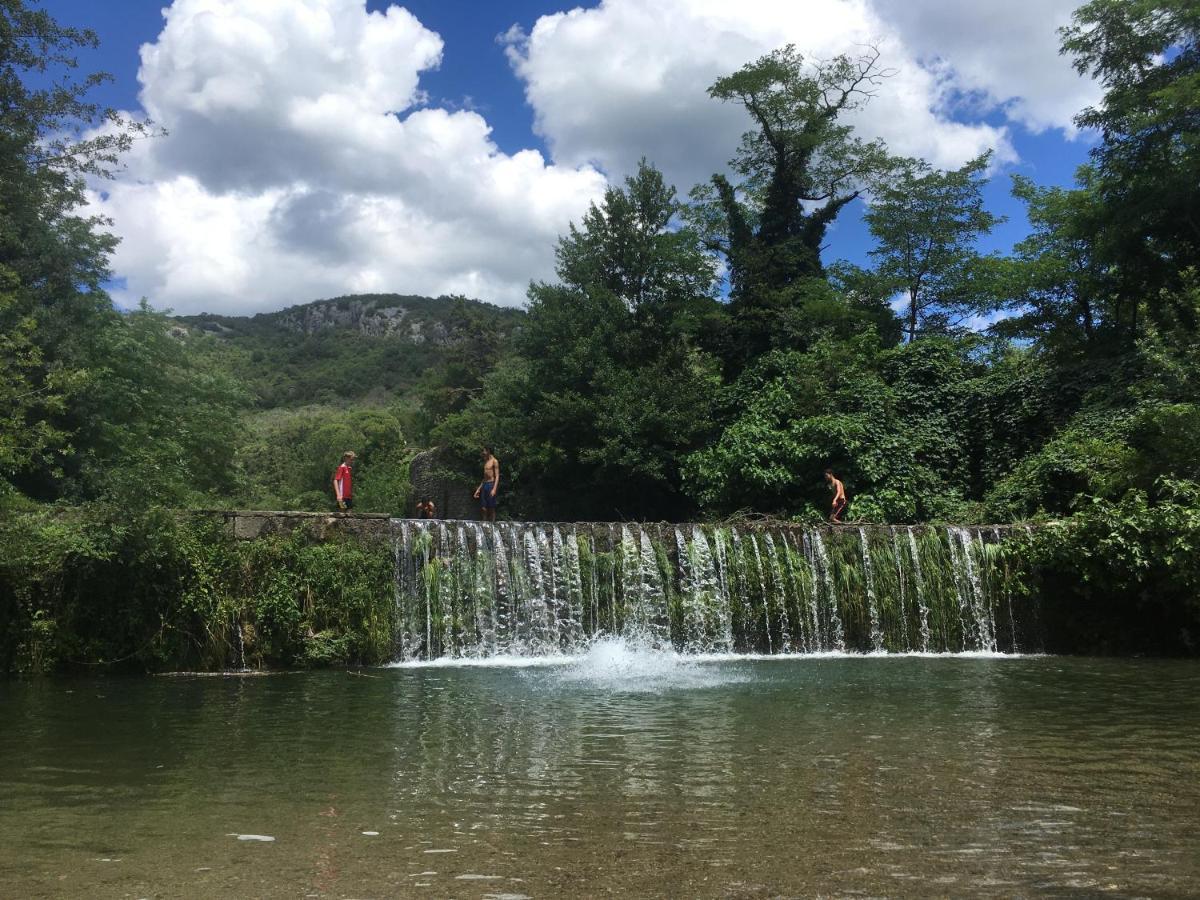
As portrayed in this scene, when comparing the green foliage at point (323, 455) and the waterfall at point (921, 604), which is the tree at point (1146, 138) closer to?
the waterfall at point (921, 604)

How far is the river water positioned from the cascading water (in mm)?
4045

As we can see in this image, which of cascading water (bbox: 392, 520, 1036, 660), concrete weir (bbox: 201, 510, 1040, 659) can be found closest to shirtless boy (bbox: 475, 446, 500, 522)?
concrete weir (bbox: 201, 510, 1040, 659)

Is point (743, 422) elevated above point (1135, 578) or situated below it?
above

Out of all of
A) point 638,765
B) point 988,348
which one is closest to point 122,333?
point 638,765

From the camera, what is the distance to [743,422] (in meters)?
22.0

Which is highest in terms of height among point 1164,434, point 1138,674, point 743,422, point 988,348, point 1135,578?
point 988,348

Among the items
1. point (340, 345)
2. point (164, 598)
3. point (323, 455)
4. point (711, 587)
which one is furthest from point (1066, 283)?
point (340, 345)

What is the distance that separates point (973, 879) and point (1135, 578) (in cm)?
1134

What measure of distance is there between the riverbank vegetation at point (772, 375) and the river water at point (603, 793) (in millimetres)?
4366

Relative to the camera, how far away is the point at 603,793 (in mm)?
4812

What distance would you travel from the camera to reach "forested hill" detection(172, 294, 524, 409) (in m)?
96.4

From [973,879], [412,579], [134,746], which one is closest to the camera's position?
[973,879]

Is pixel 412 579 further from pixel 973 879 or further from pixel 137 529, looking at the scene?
pixel 973 879

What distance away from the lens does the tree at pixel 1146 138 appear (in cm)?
1859
